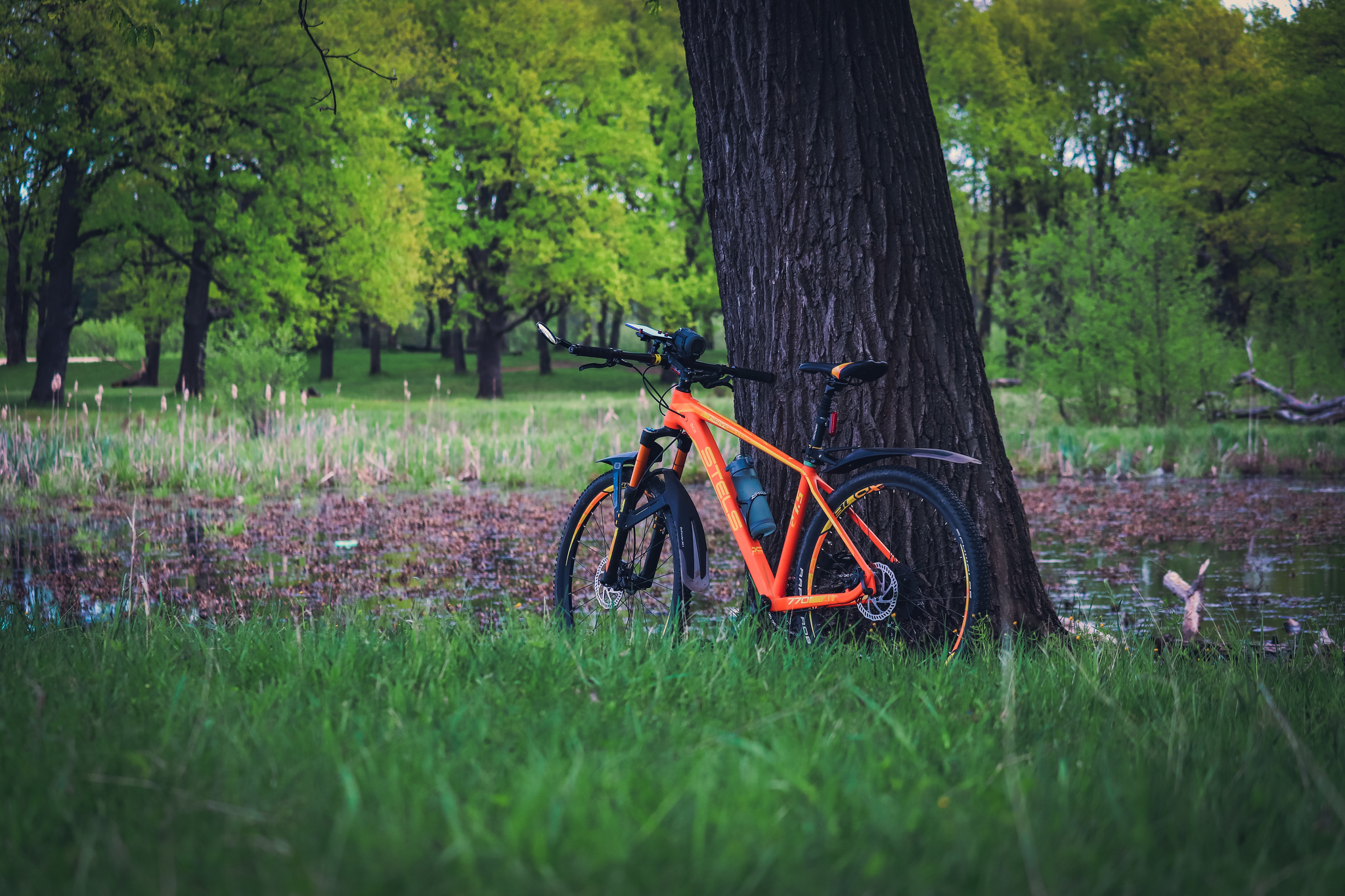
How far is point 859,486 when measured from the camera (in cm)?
340

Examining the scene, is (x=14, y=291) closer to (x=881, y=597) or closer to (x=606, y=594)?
(x=606, y=594)

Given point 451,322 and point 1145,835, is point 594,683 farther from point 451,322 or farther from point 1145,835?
point 451,322

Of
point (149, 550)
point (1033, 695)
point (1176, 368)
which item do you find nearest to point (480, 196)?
point (1176, 368)

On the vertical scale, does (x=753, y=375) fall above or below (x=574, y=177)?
below

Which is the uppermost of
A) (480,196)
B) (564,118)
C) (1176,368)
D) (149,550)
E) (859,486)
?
(564,118)

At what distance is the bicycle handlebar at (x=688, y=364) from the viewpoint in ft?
12.2

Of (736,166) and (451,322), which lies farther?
(451,322)

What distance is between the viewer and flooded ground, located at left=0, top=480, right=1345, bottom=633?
215 inches

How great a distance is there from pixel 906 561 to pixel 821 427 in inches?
26.5

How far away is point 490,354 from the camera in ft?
95.2

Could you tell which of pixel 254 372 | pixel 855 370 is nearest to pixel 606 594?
pixel 855 370

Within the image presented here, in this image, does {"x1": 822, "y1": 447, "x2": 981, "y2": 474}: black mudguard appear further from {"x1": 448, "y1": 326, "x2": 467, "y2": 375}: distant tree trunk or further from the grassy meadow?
{"x1": 448, "y1": 326, "x2": 467, "y2": 375}: distant tree trunk

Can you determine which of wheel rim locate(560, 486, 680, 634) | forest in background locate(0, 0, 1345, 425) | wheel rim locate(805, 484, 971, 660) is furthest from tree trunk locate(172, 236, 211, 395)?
wheel rim locate(805, 484, 971, 660)

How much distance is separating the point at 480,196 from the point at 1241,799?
29980mm
